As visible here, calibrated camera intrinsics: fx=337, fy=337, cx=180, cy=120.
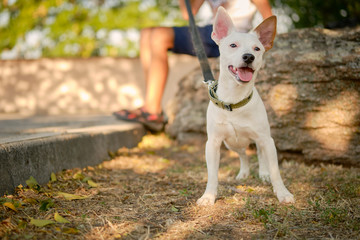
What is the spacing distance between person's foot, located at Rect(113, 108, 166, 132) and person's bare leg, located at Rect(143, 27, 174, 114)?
199 millimetres

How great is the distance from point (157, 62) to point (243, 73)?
2484 millimetres

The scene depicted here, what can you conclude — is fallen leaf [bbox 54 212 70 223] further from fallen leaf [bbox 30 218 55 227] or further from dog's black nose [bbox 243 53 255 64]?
dog's black nose [bbox 243 53 255 64]

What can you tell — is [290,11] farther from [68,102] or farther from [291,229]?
[291,229]

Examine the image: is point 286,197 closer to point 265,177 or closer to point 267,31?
point 265,177

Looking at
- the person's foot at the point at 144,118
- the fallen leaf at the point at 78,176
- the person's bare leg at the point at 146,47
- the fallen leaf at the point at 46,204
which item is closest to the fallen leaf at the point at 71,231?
the fallen leaf at the point at 46,204

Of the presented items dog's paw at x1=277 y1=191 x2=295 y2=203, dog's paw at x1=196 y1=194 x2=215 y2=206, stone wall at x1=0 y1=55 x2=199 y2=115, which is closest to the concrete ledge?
dog's paw at x1=196 y1=194 x2=215 y2=206

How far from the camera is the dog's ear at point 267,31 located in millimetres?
2461

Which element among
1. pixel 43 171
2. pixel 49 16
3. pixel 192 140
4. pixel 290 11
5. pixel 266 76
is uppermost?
→ pixel 49 16

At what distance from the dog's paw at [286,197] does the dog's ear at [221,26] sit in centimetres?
124

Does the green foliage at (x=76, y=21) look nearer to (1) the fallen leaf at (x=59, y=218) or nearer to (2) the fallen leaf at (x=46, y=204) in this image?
(2) the fallen leaf at (x=46, y=204)

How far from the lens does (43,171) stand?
103 inches

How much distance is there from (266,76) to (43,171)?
2.50 m

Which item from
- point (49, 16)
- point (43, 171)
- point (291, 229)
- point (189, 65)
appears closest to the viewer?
point (291, 229)

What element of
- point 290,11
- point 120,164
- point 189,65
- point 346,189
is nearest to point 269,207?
point 346,189
